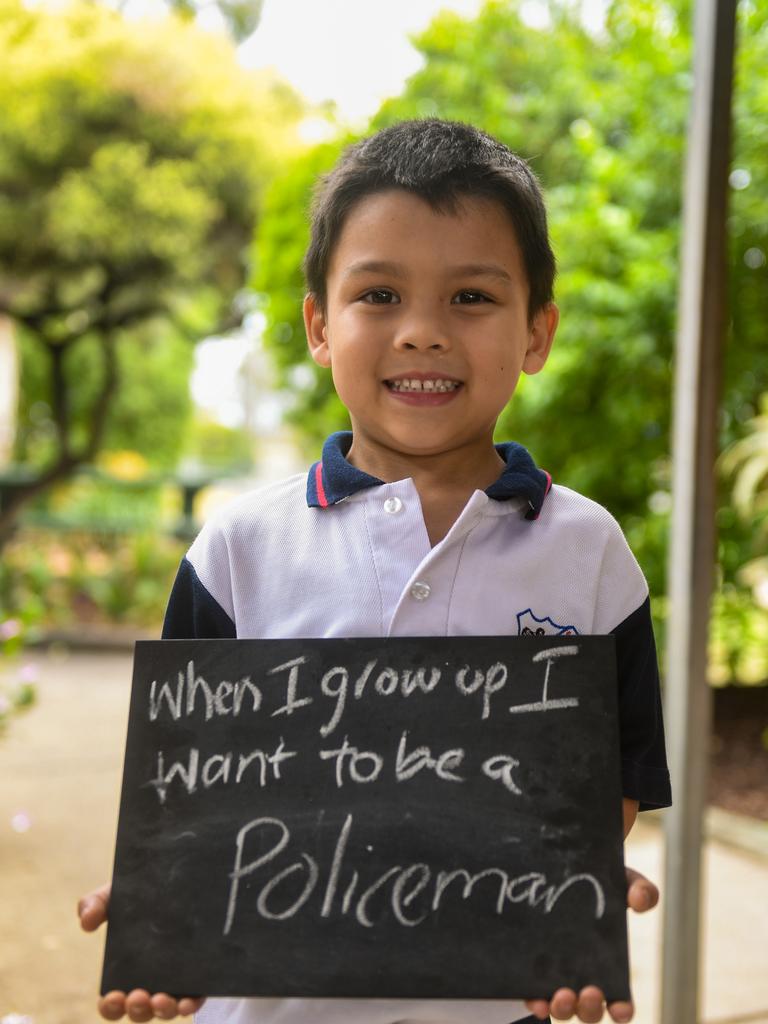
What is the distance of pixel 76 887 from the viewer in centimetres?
328

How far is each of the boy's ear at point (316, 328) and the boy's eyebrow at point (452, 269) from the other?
114 mm

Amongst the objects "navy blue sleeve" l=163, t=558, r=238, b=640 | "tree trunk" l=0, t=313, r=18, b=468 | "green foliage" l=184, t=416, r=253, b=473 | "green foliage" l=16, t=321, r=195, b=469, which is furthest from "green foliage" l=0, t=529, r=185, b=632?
"navy blue sleeve" l=163, t=558, r=238, b=640

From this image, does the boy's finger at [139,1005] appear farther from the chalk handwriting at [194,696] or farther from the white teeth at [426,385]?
the white teeth at [426,385]

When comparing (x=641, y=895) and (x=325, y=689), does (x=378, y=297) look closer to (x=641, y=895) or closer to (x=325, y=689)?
(x=325, y=689)

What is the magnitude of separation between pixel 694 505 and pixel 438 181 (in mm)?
1339

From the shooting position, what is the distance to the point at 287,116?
6.68m

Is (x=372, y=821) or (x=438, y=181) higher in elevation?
(x=438, y=181)

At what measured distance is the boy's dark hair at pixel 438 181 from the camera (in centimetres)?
103

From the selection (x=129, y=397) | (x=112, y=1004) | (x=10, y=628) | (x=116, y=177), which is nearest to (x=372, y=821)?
(x=112, y=1004)

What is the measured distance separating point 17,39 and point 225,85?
3.80 feet

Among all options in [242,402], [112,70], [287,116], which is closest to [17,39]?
[112,70]

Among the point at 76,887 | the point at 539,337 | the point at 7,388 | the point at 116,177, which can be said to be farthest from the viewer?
the point at 7,388

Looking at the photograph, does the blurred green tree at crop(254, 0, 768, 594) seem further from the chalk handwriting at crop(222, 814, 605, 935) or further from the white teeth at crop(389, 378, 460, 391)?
the chalk handwriting at crop(222, 814, 605, 935)

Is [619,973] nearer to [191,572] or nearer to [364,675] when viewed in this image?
[364,675]
